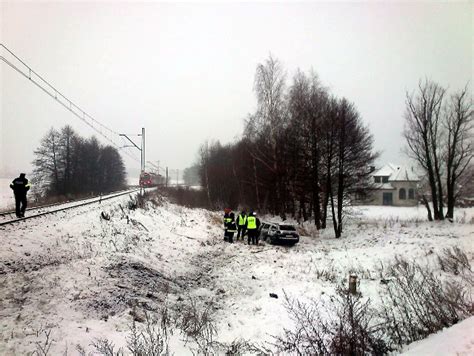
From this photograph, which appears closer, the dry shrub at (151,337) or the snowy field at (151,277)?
the dry shrub at (151,337)

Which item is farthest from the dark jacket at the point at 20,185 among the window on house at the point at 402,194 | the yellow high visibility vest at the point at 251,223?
the window on house at the point at 402,194

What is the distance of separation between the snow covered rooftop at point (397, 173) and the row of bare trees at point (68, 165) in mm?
44280

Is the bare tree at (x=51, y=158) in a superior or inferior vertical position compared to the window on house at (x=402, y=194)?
superior

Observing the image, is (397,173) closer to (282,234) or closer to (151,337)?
(282,234)

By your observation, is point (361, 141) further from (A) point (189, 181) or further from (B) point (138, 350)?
(A) point (189, 181)

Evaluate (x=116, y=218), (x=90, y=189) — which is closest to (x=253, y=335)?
(x=116, y=218)

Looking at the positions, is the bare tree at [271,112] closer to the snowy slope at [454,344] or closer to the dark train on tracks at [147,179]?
the dark train on tracks at [147,179]

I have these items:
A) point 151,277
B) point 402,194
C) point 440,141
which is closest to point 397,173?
point 402,194

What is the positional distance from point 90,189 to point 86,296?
43328 millimetres

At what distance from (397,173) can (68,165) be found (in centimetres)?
5140

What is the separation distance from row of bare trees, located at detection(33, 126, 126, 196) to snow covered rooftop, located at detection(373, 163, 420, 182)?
44280 mm

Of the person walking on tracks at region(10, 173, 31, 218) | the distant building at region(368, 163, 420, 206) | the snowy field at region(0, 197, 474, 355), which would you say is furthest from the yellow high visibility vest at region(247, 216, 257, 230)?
the distant building at region(368, 163, 420, 206)

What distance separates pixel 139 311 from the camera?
22.4 feet

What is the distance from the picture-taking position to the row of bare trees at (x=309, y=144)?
21.1 m
